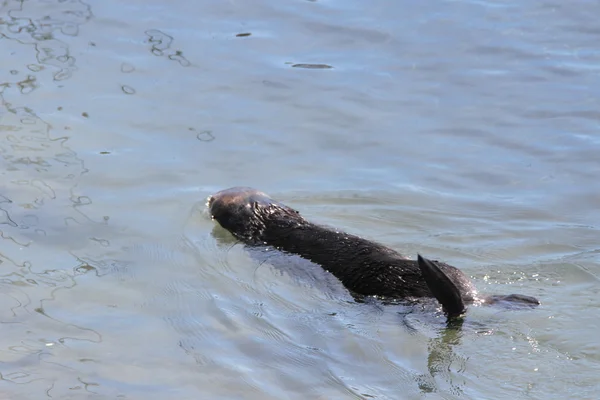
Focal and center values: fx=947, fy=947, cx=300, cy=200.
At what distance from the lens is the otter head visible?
302 inches

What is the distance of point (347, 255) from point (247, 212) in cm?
123

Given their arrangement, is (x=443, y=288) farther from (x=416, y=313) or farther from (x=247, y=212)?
(x=247, y=212)

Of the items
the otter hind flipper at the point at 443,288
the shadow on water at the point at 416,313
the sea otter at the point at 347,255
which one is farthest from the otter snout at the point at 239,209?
the otter hind flipper at the point at 443,288

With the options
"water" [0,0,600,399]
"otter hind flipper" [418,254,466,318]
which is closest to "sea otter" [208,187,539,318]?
"otter hind flipper" [418,254,466,318]

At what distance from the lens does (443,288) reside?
5.84 m

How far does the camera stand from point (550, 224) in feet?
25.8

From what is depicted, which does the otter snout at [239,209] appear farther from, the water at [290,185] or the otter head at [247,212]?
the water at [290,185]

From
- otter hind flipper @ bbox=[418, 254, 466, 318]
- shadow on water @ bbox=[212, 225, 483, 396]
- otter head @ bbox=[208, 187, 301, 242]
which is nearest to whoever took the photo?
shadow on water @ bbox=[212, 225, 483, 396]

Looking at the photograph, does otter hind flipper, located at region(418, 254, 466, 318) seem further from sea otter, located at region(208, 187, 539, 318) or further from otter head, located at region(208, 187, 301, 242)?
otter head, located at region(208, 187, 301, 242)

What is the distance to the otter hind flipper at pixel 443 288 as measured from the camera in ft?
18.9

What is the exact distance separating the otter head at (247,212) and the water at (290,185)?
155mm

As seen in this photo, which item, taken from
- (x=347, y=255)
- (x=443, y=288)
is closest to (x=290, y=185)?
(x=347, y=255)

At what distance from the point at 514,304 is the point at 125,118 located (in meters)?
4.84

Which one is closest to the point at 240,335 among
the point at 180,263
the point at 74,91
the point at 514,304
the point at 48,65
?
the point at 180,263
